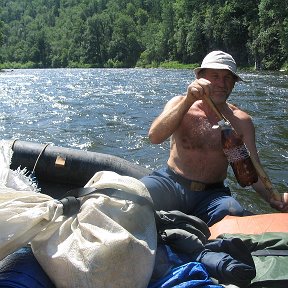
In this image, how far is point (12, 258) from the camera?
1.91 meters

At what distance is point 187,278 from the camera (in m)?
1.96

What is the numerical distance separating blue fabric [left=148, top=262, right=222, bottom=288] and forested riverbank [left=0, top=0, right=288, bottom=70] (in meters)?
37.4

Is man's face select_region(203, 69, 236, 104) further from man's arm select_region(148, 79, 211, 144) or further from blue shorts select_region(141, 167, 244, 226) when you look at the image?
blue shorts select_region(141, 167, 244, 226)

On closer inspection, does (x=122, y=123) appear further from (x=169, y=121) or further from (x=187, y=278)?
(x=187, y=278)

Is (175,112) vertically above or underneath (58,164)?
above

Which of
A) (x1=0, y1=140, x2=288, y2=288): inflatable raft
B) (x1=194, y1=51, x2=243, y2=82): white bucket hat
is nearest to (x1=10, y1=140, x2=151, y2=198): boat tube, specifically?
(x1=0, y1=140, x2=288, y2=288): inflatable raft

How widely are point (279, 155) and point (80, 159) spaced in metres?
3.99

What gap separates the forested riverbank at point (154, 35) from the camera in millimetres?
42094

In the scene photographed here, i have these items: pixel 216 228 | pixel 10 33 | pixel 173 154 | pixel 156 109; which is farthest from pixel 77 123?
pixel 10 33

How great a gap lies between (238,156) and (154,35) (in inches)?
3040

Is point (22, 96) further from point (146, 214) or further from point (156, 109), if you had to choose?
point (146, 214)

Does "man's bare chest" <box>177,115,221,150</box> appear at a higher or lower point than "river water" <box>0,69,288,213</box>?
higher

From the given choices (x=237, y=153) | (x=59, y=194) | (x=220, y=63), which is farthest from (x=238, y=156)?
(x=59, y=194)

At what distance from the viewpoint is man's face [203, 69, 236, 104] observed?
11.5 ft
